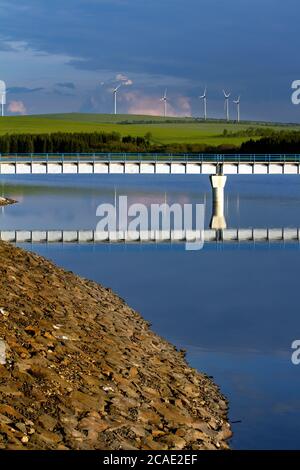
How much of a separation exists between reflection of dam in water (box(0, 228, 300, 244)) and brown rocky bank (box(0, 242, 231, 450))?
33.0 meters

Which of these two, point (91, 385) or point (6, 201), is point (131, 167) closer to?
point (6, 201)

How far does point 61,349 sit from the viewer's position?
82.2 feet

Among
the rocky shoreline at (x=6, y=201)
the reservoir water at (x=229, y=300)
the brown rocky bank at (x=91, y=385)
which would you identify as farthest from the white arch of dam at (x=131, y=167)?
the brown rocky bank at (x=91, y=385)

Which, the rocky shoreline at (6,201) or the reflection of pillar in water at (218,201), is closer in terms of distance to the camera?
the reflection of pillar in water at (218,201)

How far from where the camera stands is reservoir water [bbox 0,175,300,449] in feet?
84.0

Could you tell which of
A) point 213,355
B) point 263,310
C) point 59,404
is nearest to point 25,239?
point 263,310

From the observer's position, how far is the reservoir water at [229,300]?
84.0 ft

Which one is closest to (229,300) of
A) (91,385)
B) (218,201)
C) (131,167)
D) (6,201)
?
(91,385)

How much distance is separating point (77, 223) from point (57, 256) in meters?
23.8

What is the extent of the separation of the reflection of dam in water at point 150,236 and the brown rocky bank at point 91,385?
33.0m

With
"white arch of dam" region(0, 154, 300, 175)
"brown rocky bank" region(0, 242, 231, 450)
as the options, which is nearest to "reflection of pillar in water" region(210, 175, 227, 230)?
"white arch of dam" region(0, 154, 300, 175)

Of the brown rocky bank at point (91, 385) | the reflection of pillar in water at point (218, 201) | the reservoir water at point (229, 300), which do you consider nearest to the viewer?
the brown rocky bank at point (91, 385)

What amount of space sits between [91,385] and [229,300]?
69.5 ft

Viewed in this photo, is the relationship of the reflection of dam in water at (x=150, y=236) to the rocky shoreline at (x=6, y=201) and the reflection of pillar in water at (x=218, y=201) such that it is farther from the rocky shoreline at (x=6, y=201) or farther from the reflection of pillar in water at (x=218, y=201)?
the rocky shoreline at (x=6, y=201)
